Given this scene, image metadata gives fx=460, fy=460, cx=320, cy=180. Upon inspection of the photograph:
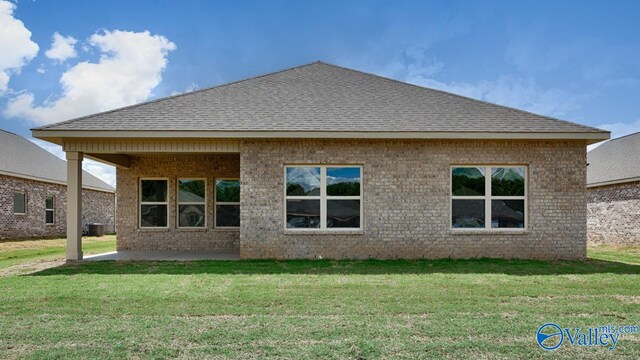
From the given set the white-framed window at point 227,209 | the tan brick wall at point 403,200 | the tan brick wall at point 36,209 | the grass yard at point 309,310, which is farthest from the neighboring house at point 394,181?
the tan brick wall at point 36,209

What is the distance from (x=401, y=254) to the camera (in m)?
12.1

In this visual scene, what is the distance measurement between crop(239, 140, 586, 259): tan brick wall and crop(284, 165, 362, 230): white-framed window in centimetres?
23

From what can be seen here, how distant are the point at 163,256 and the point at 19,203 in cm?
1493

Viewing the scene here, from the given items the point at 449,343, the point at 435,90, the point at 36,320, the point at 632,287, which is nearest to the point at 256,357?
the point at 449,343

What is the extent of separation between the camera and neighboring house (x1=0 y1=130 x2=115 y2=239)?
22250 mm

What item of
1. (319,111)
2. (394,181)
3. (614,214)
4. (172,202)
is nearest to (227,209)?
(172,202)

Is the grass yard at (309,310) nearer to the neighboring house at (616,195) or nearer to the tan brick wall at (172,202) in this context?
the tan brick wall at (172,202)

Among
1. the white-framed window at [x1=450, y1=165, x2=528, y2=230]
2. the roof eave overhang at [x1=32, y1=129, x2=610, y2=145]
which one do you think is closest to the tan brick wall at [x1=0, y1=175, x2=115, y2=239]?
the roof eave overhang at [x1=32, y1=129, x2=610, y2=145]

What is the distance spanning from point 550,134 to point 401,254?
4948 millimetres

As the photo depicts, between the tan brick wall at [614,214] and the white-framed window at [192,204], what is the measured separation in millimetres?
17449

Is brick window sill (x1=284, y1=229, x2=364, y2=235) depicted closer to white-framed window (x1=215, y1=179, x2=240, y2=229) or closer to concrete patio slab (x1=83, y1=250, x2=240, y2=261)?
concrete patio slab (x1=83, y1=250, x2=240, y2=261)

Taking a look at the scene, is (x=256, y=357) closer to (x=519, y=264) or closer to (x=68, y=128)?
(x=519, y=264)

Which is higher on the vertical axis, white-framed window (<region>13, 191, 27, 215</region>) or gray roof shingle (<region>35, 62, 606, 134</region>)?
gray roof shingle (<region>35, 62, 606, 134</region>)

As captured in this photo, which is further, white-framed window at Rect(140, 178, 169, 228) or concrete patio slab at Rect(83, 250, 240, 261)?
white-framed window at Rect(140, 178, 169, 228)
